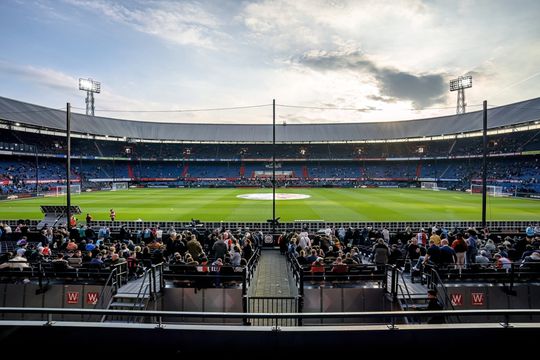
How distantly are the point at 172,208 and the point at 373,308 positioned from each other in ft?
100

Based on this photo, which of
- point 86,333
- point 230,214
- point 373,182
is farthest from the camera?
point 373,182

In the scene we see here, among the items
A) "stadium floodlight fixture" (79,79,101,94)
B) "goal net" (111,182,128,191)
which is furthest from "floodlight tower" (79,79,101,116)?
"goal net" (111,182,128,191)

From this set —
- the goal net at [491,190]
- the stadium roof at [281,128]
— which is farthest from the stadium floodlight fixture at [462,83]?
the goal net at [491,190]

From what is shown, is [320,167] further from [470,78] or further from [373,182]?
[470,78]

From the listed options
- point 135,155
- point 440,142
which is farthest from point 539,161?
point 135,155

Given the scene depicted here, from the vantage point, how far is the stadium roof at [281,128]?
71000mm

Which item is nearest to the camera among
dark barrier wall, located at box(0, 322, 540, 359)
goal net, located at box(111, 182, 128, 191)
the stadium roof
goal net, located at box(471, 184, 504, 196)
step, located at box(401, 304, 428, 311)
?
dark barrier wall, located at box(0, 322, 540, 359)

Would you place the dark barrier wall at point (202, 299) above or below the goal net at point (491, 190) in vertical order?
below

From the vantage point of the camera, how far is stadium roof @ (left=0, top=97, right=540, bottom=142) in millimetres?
71000

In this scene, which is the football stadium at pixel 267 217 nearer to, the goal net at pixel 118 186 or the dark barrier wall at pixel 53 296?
the dark barrier wall at pixel 53 296

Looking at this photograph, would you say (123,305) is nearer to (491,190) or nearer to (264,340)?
(264,340)

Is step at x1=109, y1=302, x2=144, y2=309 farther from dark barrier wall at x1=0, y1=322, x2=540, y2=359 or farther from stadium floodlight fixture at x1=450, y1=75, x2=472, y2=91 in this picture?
stadium floodlight fixture at x1=450, y1=75, x2=472, y2=91

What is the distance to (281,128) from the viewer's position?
Answer: 3991 inches

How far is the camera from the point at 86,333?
3.29 metres
